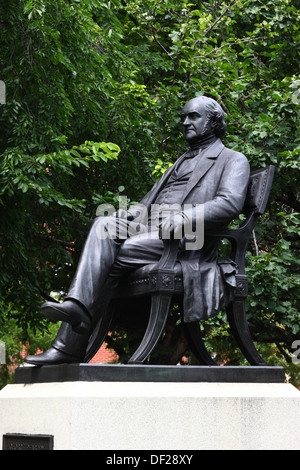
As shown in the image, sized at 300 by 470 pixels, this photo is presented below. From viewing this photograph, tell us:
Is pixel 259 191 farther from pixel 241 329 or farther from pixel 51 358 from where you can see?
pixel 51 358

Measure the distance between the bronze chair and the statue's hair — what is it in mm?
469

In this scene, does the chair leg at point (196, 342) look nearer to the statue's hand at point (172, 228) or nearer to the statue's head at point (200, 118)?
the statue's hand at point (172, 228)

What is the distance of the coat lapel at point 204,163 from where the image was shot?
6.02 metres

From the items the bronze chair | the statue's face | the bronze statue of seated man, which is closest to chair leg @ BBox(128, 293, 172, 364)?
the bronze chair

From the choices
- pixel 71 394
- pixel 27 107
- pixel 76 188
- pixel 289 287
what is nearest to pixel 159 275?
pixel 71 394

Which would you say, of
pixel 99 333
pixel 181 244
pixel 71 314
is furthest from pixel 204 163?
pixel 71 314

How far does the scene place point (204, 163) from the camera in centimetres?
610

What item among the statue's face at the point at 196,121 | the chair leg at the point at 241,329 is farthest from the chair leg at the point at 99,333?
the statue's face at the point at 196,121

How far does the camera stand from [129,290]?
5664 mm

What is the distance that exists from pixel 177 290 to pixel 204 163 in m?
1.10

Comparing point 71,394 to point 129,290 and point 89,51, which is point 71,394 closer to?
point 129,290

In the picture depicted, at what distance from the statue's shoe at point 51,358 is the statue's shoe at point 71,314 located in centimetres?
33
